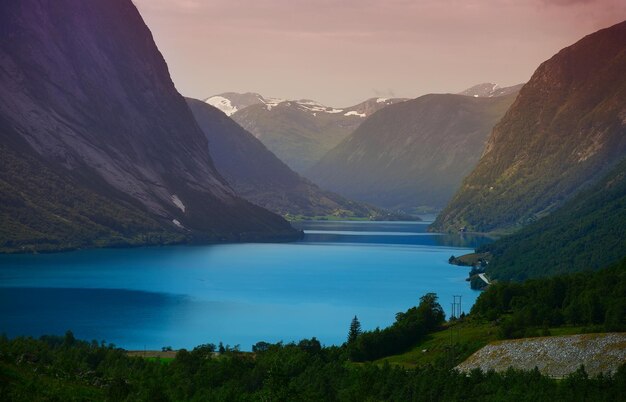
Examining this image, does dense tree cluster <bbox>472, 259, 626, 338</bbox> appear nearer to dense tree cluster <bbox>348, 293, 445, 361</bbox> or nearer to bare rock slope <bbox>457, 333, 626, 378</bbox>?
bare rock slope <bbox>457, 333, 626, 378</bbox>

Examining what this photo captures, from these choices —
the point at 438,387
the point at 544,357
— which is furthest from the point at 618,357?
the point at 438,387

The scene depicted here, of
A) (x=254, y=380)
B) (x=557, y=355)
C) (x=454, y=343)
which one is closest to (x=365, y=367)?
(x=254, y=380)

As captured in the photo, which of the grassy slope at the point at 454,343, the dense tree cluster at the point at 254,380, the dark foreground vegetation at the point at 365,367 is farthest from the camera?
the grassy slope at the point at 454,343

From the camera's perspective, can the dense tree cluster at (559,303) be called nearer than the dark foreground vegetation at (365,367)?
No

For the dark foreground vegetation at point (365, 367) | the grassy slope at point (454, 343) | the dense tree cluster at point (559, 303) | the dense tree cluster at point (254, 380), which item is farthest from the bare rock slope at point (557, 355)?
the dense tree cluster at point (559, 303)

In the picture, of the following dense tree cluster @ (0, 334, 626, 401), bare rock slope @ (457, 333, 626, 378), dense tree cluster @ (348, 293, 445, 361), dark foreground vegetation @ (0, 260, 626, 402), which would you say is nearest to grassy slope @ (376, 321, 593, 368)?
dark foreground vegetation @ (0, 260, 626, 402)

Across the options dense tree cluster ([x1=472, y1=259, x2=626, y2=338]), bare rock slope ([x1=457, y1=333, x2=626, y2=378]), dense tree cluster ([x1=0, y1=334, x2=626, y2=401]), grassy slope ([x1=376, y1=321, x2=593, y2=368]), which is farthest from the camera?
dense tree cluster ([x1=472, y1=259, x2=626, y2=338])

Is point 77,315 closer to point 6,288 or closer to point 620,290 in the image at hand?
point 6,288

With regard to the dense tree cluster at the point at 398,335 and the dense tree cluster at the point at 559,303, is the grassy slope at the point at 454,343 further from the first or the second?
the dense tree cluster at the point at 559,303
